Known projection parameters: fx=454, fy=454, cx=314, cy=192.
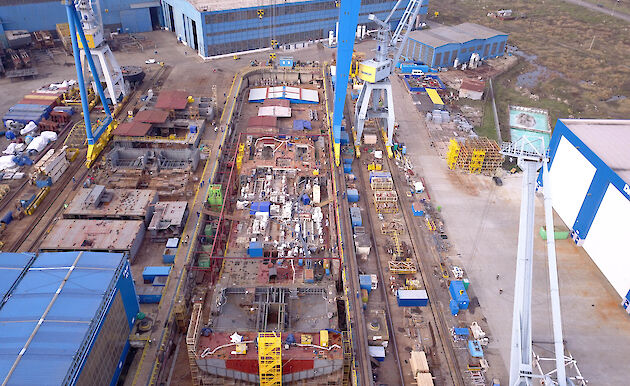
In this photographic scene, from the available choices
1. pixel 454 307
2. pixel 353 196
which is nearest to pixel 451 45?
pixel 353 196

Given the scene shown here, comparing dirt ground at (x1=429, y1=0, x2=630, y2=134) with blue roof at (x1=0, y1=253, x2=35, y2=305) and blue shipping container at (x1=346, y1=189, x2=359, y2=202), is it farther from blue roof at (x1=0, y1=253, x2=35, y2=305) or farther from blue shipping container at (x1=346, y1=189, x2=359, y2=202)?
blue roof at (x1=0, y1=253, x2=35, y2=305)

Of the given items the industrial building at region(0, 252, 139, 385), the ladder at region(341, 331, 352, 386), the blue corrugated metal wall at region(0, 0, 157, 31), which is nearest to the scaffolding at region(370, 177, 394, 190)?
the ladder at region(341, 331, 352, 386)

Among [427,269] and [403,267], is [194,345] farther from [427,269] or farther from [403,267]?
[427,269]

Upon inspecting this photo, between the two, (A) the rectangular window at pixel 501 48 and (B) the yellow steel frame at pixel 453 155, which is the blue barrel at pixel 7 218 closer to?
(B) the yellow steel frame at pixel 453 155

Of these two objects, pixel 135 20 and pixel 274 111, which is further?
pixel 135 20

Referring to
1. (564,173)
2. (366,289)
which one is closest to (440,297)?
(366,289)

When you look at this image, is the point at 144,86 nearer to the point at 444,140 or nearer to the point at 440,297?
the point at 444,140
